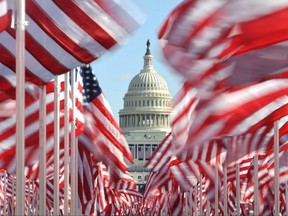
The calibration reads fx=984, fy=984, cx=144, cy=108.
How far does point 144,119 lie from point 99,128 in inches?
5728

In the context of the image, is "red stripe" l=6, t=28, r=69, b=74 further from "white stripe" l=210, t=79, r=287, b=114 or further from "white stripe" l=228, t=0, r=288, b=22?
"white stripe" l=228, t=0, r=288, b=22

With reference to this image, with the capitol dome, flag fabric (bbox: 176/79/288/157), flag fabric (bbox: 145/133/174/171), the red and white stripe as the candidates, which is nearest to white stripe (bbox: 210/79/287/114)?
flag fabric (bbox: 176/79/288/157)

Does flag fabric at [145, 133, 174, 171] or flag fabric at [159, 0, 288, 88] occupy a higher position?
flag fabric at [145, 133, 174, 171]

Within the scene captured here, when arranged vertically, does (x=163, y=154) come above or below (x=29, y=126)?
above

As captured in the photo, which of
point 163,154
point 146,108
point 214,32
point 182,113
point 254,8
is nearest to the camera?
point 254,8

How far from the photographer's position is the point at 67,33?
40.7ft

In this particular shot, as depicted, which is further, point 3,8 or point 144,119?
point 144,119

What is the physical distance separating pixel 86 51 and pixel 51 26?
612mm

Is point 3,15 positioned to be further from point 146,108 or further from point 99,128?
point 146,108

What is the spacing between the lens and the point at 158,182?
126 feet

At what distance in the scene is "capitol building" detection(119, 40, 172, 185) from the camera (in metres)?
161

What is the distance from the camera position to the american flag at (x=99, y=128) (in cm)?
2039

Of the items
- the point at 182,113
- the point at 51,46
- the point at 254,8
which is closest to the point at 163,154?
the point at 182,113

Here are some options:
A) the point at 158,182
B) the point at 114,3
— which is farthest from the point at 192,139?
the point at 158,182
